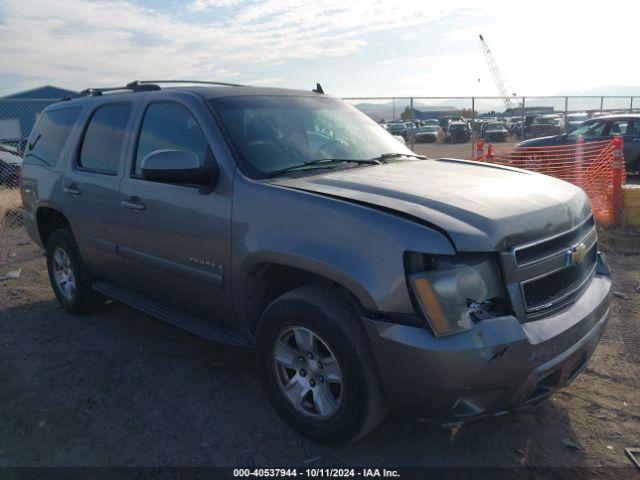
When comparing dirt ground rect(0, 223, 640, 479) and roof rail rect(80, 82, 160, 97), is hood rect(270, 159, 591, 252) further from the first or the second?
roof rail rect(80, 82, 160, 97)

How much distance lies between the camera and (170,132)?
3.76 meters

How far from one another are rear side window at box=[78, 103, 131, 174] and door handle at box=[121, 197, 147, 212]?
0.37m

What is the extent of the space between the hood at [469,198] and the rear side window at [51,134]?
2.80 metres

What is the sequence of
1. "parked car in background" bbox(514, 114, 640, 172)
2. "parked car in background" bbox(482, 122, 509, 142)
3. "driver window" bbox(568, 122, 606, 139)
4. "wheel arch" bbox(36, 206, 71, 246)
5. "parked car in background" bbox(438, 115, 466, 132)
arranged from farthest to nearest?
1. "parked car in background" bbox(438, 115, 466, 132)
2. "parked car in background" bbox(482, 122, 509, 142)
3. "driver window" bbox(568, 122, 606, 139)
4. "parked car in background" bbox(514, 114, 640, 172)
5. "wheel arch" bbox(36, 206, 71, 246)

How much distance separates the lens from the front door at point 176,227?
3.29m

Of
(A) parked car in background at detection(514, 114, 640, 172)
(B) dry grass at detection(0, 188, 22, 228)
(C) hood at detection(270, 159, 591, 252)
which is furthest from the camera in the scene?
(A) parked car in background at detection(514, 114, 640, 172)

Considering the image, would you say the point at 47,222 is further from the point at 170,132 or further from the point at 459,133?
the point at 459,133

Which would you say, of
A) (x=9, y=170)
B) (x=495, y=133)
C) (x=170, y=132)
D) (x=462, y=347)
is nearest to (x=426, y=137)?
(x=495, y=133)

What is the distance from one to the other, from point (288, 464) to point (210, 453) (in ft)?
1.46

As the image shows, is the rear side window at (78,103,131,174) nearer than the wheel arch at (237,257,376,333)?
No

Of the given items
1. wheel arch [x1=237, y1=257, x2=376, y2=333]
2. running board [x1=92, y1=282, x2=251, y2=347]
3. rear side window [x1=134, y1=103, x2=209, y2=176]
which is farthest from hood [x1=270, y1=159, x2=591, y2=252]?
running board [x1=92, y1=282, x2=251, y2=347]

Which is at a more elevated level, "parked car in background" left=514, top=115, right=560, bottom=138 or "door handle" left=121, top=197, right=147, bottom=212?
"door handle" left=121, top=197, right=147, bottom=212

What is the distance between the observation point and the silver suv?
2.42 metres

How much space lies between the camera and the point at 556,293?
275 cm
